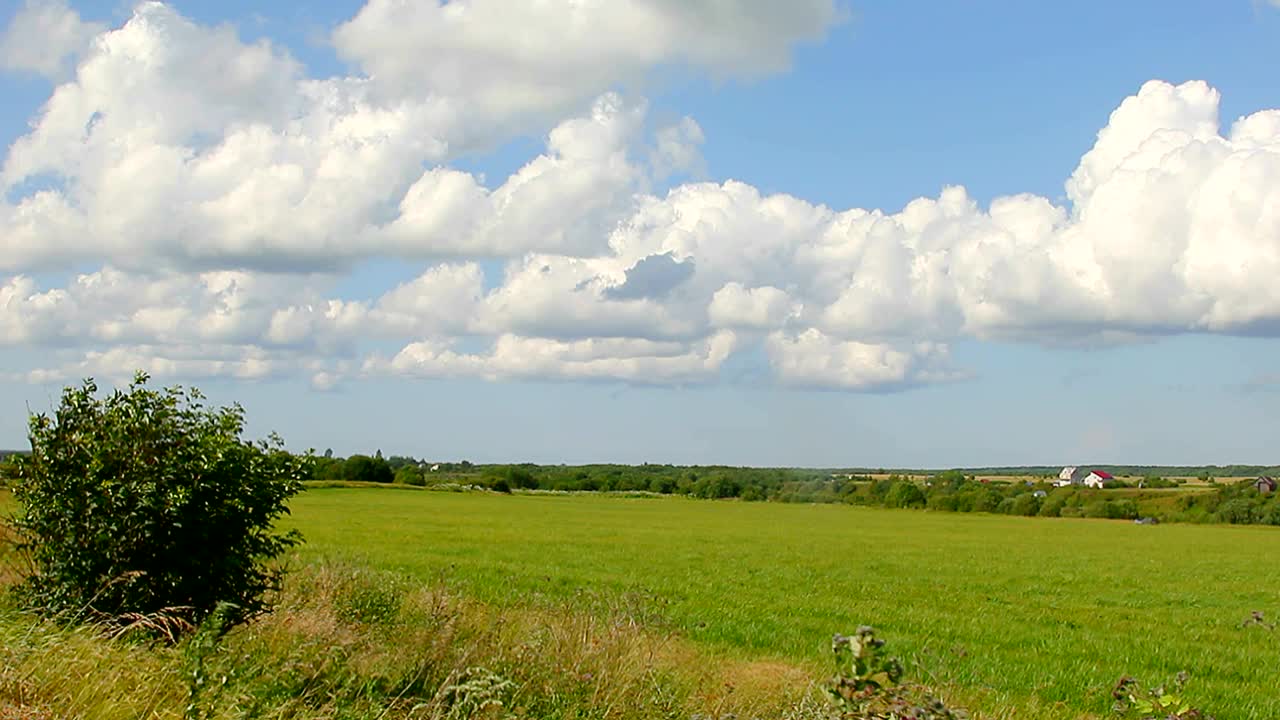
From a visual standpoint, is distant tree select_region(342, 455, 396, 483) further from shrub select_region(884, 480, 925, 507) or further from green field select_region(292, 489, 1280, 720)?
green field select_region(292, 489, 1280, 720)

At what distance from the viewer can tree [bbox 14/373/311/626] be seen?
9836 millimetres

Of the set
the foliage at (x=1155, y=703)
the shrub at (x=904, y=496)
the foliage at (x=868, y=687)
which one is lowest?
the shrub at (x=904, y=496)

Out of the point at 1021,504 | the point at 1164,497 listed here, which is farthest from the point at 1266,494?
the point at 1021,504

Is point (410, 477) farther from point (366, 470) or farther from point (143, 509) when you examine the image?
point (143, 509)

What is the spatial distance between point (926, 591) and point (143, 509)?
82.0ft

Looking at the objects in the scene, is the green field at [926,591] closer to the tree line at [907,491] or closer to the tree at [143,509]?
the tree at [143,509]

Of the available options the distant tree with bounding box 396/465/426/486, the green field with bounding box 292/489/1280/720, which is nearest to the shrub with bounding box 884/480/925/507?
the distant tree with bounding box 396/465/426/486

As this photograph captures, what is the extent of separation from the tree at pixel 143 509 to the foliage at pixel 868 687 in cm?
597

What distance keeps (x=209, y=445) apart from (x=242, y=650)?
1.89 meters

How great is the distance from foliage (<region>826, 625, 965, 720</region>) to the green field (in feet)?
7.92

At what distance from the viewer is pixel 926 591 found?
3088 cm

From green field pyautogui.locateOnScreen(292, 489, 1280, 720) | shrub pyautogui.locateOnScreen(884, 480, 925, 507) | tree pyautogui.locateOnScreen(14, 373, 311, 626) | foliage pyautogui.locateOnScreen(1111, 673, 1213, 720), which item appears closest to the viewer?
foliage pyautogui.locateOnScreen(1111, 673, 1213, 720)

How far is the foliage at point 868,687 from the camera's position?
582 centimetres

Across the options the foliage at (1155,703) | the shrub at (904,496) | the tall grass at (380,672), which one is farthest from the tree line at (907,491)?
the foliage at (1155,703)
